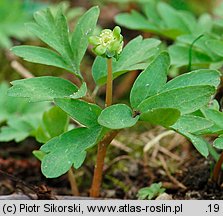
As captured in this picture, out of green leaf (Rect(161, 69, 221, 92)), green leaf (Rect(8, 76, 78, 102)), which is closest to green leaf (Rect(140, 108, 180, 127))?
green leaf (Rect(161, 69, 221, 92))

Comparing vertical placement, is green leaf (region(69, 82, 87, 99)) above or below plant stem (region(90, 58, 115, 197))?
above

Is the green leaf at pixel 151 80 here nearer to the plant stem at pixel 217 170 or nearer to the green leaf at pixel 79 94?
the green leaf at pixel 79 94

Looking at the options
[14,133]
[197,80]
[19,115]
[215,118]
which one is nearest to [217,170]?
[215,118]

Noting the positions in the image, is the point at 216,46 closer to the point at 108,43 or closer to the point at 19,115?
the point at 108,43

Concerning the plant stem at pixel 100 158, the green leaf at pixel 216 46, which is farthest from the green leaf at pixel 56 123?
the green leaf at pixel 216 46

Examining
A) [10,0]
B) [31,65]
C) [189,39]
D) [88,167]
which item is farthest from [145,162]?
[10,0]

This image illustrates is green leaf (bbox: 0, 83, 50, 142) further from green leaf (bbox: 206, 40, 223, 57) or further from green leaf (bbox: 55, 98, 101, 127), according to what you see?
green leaf (bbox: 206, 40, 223, 57)

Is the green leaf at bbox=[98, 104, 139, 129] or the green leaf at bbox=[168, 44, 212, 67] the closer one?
the green leaf at bbox=[98, 104, 139, 129]
